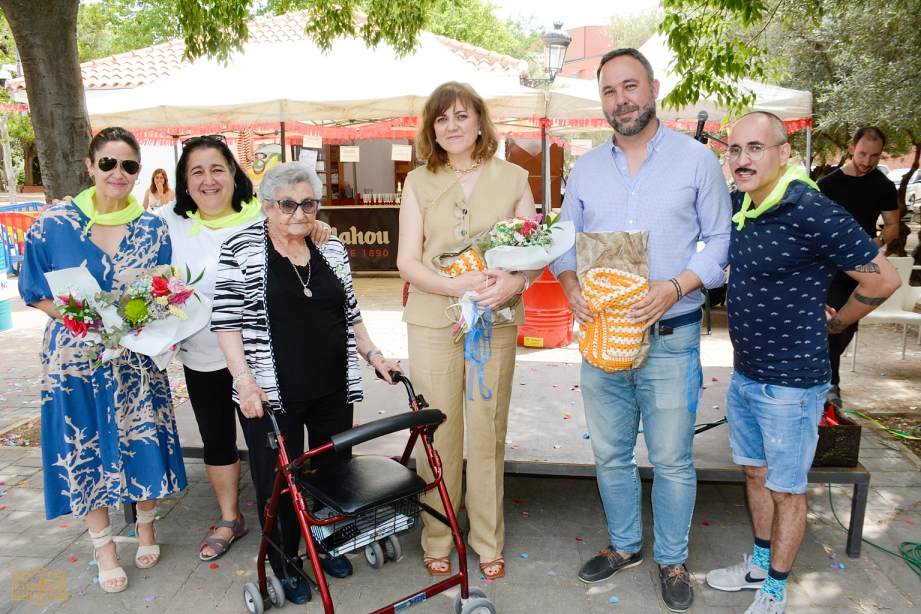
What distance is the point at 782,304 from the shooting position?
9.05 ft

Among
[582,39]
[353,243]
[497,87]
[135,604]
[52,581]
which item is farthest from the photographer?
[582,39]

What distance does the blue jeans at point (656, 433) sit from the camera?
116 inches

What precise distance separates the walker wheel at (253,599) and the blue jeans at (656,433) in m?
1.64

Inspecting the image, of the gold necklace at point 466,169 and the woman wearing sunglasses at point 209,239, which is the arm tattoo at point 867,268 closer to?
the gold necklace at point 466,169

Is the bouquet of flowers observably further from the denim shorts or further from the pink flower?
the pink flower

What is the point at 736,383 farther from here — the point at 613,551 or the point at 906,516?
the point at 906,516

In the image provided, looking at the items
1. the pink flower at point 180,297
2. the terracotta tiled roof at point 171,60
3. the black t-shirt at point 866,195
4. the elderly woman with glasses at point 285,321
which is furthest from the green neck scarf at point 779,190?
the terracotta tiled roof at point 171,60

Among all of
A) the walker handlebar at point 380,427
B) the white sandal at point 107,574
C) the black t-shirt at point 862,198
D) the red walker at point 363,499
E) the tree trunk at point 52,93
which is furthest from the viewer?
the black t-shirt at point 862,198

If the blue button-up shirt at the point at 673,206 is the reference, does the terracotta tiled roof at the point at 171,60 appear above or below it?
above

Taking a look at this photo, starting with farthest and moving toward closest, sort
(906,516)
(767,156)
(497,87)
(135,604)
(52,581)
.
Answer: (497,87) < (906,516) < (52,581) < (135,604) < (767,156)

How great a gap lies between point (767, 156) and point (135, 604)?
11.2 feet

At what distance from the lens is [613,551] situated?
3.40m

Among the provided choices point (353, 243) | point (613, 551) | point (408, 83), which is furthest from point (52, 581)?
point (353, 243)

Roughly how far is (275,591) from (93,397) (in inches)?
48.7
